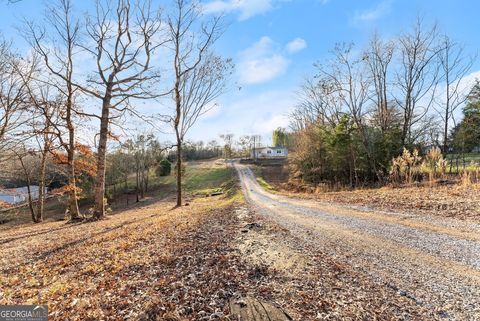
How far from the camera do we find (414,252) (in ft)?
16.7

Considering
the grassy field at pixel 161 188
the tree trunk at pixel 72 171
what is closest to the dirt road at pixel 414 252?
the tree trunk at pixel 72 171

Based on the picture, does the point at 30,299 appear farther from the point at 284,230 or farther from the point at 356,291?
the point at 284,230

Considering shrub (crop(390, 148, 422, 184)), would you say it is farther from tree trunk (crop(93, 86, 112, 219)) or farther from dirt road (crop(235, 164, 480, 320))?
tree trunk (crop(93, 86, 112, 219))

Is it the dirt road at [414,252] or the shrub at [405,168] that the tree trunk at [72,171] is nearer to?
the dirt road at [414,252]

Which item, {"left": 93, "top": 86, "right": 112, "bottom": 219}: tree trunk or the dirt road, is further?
{"left": 93, "top": 86, "right": 112, "bottom": 219}: tree trunk

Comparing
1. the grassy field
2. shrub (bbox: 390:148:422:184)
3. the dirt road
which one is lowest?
the grassy field

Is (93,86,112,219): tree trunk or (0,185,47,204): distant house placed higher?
(93,86,112,219): tree trunk

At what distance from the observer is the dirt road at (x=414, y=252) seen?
337 centimetres

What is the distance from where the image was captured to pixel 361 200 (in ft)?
40.0

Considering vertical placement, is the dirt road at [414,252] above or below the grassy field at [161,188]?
above

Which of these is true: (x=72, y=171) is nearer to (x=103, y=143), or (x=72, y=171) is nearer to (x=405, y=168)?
(x=103, y=143)

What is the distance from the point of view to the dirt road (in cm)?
337

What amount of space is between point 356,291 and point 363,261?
4.53ft

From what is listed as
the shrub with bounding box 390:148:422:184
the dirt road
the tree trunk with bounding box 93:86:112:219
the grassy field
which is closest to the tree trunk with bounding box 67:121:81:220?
the tree trunk with bounding box 93:86:112:219
